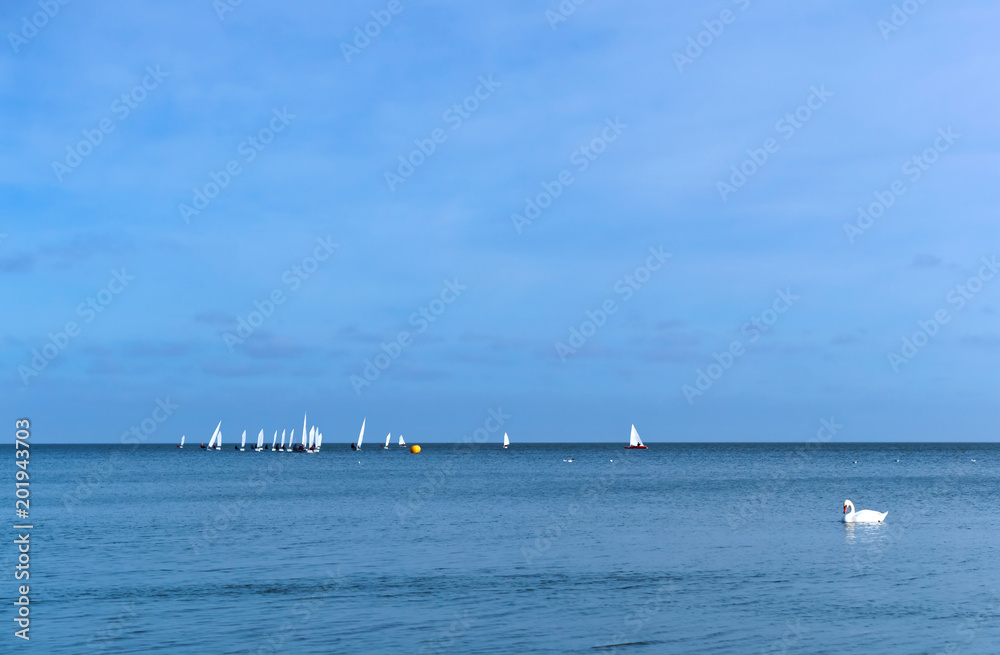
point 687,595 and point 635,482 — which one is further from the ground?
point 635,482

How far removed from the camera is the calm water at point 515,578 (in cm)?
2812

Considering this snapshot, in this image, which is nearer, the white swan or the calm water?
the calm water

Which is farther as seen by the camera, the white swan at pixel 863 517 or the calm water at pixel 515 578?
the white swan at pixel 863 517

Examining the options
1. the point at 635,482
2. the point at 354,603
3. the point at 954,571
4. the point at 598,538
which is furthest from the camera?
the point at 635,482

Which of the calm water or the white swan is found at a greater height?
the white swan

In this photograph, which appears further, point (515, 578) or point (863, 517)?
point (863, 517)

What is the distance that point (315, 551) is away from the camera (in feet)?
151

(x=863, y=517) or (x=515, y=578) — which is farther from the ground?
(x=863, y=517)

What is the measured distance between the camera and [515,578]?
123ft

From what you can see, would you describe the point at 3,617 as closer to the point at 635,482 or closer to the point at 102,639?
the point at 102,639

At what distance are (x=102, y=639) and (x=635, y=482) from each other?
8523 centimetres

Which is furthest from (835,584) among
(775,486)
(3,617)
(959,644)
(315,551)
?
(775,486)

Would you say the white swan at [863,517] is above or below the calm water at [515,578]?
above

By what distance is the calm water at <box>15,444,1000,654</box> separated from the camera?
28.1 metres
